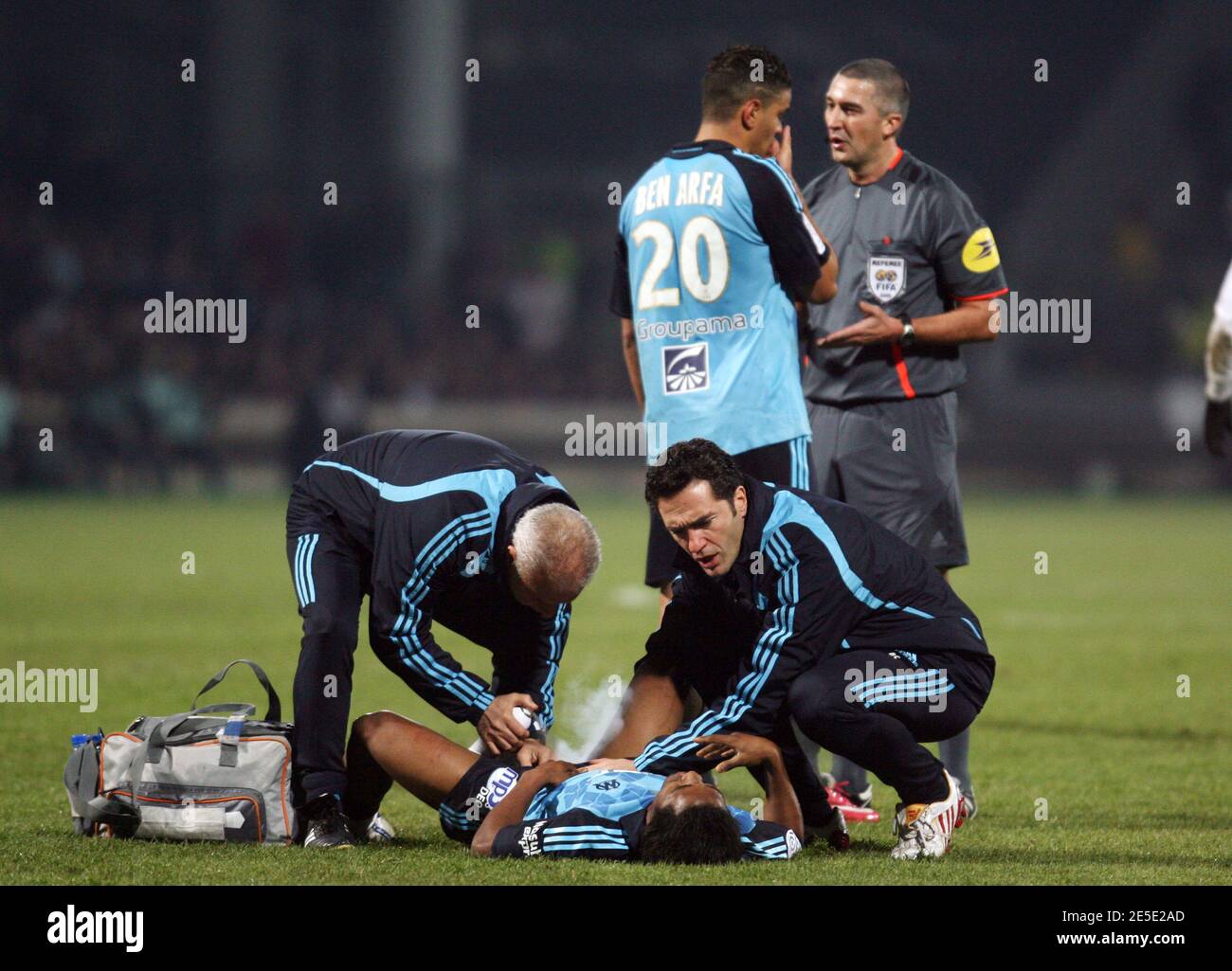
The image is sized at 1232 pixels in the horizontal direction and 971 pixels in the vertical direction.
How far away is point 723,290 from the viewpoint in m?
5.90

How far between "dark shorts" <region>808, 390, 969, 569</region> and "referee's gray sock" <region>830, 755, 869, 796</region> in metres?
0.81

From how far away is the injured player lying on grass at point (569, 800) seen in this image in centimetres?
489

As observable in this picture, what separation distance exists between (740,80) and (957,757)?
2469mm

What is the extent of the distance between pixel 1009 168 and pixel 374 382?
1396 centimetres

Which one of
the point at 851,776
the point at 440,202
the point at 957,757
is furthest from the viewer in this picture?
the point at 440,202

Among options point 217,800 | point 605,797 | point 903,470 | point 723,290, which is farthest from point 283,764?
point 903,470

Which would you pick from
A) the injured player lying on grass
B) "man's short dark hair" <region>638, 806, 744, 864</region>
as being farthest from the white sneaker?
"man's short dark hair" <region>638, 806, 744, 864</region>

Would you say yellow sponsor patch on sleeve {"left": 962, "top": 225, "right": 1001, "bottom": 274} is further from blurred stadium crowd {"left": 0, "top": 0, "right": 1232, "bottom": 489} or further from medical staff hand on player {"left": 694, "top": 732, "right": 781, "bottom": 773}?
blurred stadium crowd {"left": 0, "top": 0, "right": 1232, "bottom": 489}

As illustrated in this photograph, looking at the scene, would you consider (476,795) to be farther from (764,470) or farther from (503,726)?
(764,470)

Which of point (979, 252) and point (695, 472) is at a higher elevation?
point (979, 252)

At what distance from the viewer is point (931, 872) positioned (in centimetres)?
486

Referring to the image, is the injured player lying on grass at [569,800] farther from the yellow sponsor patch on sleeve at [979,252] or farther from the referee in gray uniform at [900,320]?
the yellow sponsor patch on sleeve at [979,252]

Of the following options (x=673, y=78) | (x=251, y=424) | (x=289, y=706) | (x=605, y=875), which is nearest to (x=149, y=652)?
(x=289, y=706)

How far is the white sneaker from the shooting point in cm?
518
